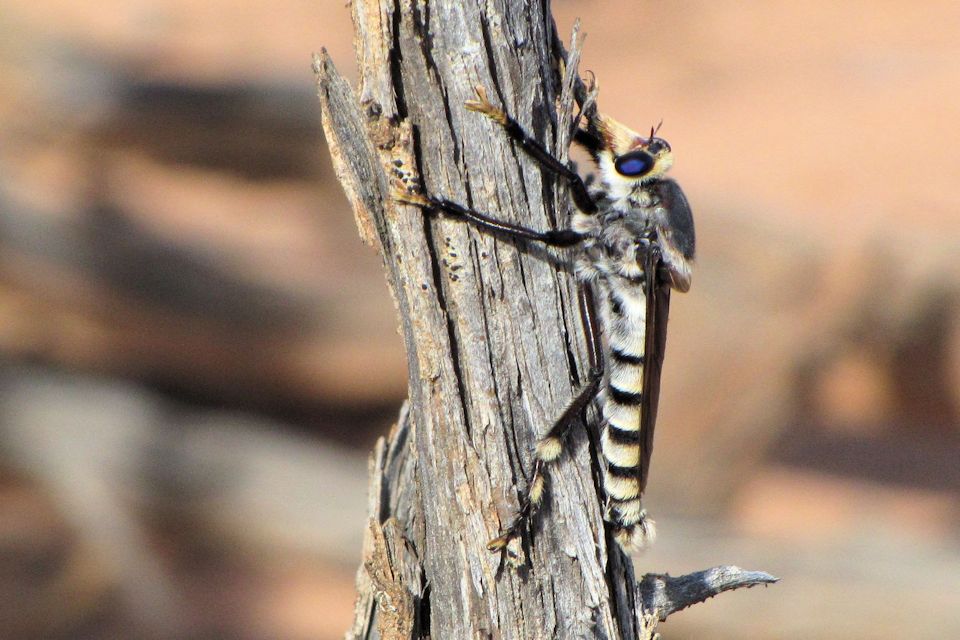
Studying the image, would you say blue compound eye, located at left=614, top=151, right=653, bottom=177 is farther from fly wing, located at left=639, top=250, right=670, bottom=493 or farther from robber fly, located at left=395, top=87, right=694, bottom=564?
fly wing, located at left=639, top=250, right=670, bottom=493

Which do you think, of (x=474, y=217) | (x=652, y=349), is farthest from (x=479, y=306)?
(x=652, y=349)

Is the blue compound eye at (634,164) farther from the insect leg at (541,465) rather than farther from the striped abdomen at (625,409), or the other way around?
the insect leg at (541,465)

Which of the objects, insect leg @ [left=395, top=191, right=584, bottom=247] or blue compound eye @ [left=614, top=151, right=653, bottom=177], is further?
blue compound eye @ [left=614, top=151, right=653, bottom=177]

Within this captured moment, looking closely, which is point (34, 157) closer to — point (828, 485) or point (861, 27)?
point (828, 485)

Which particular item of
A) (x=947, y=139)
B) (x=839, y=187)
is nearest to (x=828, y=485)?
(x=839, y=187)

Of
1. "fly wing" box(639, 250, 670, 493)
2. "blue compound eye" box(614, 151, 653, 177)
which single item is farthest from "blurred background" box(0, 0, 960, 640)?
→ "blue compound eye" box(614, 151, 653, 177)

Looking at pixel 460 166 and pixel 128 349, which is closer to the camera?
pixel 460 166
